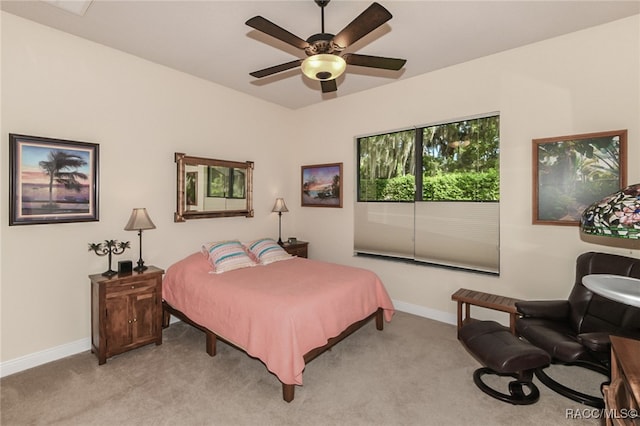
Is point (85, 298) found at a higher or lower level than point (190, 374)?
higher

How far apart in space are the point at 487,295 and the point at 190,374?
10.7 ft

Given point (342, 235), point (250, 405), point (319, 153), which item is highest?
point (319, 153)

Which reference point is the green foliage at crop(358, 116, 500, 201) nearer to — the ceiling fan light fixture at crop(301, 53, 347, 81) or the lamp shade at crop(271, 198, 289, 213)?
the lamp shade at crop(271, 198, 289, 213)

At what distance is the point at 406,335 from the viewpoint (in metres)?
3.62

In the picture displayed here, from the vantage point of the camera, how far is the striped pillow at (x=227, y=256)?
3.74 meters

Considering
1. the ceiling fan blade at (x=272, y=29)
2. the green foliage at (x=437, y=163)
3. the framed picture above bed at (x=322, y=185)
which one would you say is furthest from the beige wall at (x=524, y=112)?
the ceiling fan blade at (x=272, y=29)

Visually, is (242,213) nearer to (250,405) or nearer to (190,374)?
(190,374)

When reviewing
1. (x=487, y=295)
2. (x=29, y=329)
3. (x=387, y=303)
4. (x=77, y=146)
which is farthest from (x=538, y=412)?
(x=77, y=146)

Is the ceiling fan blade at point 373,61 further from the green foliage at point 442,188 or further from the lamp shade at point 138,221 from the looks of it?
the lamp shade at point 138,221

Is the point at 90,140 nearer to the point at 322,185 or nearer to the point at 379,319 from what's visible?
the point at 322,185

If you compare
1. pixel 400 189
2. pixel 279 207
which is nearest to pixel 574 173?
pixel 400 189

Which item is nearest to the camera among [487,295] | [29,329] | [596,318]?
[596,318]

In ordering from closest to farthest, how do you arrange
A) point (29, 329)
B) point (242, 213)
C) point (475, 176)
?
point (29, 329)
point (475, 176)
point (242, 213)

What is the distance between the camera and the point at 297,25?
297 cm
